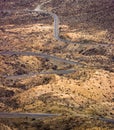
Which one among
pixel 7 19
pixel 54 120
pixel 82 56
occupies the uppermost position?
pixel 7 19

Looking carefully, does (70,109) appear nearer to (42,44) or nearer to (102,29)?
(42,44)

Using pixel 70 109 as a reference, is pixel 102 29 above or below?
above

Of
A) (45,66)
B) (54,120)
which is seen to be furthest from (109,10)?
(54,120)

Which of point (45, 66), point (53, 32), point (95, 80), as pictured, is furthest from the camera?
point (53, 32)

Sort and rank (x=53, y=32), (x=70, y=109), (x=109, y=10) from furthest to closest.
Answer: (x=109, y=10)
(x=53, y=32)
(x=70, y=109)

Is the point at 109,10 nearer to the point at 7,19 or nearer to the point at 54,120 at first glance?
the point at 7,19

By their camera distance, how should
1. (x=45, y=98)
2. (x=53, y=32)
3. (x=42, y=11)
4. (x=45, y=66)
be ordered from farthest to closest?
(x=42, y=11) < (x=53, y=32) < (x=45, y=66) < (x=45, y=98)

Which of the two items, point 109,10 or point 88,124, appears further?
point 109,10

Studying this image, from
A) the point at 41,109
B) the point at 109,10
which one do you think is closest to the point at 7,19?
the point at 109,10

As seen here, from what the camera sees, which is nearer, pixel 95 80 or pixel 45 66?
pixel 95 80
